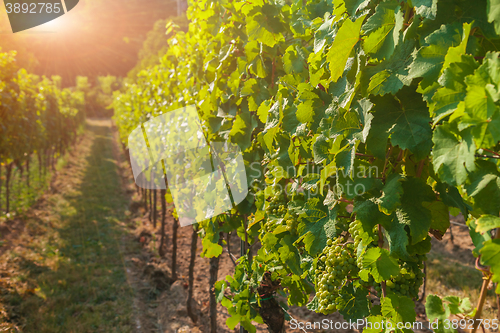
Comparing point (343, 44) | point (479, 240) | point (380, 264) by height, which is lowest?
point (380, 264)

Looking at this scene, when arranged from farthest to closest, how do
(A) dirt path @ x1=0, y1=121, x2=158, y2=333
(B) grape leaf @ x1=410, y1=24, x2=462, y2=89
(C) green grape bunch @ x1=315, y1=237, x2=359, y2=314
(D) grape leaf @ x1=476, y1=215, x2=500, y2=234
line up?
1. (A) dirt path @ x1=0, y1=121, x2=158, y2=333
2. (C) green grape bunch @ x1=315, y1=237, x2=359, y2=314
3. (B) grape leaf @ x1=410, y1=24, x2=462, y2=89
4. (D) grape leaf @ x1=476, y1=215, x2=500, y2=234

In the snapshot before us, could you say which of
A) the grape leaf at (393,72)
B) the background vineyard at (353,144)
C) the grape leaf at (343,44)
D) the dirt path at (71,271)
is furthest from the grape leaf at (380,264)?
the dirt path at (71,271)

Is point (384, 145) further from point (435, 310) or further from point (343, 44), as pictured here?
point (435, 310)

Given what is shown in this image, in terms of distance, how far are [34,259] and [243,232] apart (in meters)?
4.85

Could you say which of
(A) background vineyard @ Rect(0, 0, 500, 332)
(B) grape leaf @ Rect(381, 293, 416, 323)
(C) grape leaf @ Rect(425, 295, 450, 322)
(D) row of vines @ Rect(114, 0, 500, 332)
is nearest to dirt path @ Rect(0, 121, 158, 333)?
(A) background vineyard @ Rect(0, 0, 500, 332)

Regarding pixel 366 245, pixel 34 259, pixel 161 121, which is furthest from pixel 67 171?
pixel 366 245

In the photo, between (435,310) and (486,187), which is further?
(435,310)

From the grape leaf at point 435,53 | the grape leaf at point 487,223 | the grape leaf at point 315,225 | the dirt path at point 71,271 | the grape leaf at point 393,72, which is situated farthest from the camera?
the dirt path at point 71,271

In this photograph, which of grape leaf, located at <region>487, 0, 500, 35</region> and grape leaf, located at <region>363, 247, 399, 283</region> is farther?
grape leaf, located at <region>363, 247, 399, 283</region>

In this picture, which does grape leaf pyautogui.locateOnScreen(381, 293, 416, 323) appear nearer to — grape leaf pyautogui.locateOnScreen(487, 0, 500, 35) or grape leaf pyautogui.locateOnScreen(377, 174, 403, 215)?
grape leaf pyautogui.locateOnScreen(377, 174, 403, 215)

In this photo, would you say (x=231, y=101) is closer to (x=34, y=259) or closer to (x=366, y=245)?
(x=366, y=245)

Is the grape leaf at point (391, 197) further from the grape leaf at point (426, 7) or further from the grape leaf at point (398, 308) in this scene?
the grape leaf at point (426, 7)

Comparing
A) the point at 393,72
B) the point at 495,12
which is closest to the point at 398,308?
the point at 393,72

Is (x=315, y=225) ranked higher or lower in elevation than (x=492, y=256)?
lower
